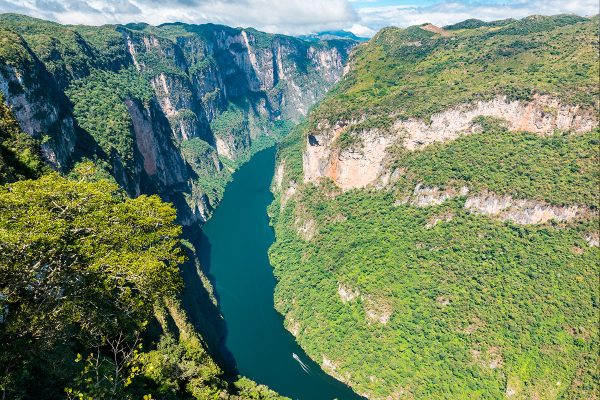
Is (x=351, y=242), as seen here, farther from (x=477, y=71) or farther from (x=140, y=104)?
(x=140, y=104)

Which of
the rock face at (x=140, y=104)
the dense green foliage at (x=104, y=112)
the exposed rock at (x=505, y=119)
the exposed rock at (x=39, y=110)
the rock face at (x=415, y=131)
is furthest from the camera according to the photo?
the dense green foliage at (x=104, y=112)

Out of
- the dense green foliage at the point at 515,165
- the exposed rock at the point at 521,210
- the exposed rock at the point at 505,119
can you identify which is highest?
the exposed rock at the point at 505,119

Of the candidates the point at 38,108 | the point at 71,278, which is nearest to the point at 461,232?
the point at 71,278

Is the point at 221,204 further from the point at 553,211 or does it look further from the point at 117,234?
the point at 117,234

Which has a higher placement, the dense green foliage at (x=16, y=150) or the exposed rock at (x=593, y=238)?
the dense green foliage at (x=16, y=150)

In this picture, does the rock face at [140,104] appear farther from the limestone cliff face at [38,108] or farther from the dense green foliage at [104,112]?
the dense green foliage at [104,112]

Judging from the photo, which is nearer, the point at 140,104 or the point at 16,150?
the point at 16,150

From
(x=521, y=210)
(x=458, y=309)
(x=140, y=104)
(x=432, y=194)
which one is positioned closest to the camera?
(x=458, y=309)

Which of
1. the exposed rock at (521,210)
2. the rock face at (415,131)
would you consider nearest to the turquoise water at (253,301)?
the rock face at (415,131)
